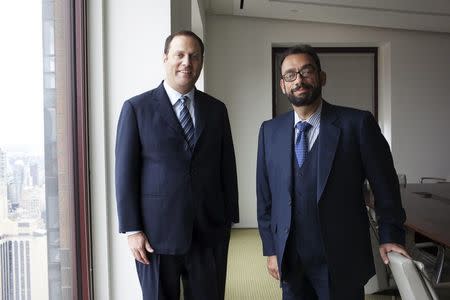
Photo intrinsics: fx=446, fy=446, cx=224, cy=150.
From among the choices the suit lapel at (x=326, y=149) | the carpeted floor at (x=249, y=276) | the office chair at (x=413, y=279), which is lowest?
the carpeted floor at (x=249, y=276)

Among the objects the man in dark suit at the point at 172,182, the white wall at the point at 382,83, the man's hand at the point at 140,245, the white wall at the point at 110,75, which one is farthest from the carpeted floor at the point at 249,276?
the man's hand at the point at 140,245

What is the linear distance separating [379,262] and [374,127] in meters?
1.35

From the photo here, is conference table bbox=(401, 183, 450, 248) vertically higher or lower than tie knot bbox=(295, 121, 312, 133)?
lower

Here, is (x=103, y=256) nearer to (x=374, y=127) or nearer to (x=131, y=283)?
(x=131, y=283)

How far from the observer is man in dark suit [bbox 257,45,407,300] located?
166 cm

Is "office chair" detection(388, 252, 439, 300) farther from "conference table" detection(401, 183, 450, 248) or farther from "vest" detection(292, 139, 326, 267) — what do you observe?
"conference table" detection(401, 183, 450, 248)

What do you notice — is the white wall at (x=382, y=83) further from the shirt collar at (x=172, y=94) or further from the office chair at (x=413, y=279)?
the office chair at (x=413, y=279)

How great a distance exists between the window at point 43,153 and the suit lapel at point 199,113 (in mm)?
699

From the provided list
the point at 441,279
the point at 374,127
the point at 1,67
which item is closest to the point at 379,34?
the point at 441,279

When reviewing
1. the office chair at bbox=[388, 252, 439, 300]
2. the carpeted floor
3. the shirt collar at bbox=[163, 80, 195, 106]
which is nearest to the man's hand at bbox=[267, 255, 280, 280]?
the office chair at bbox=[388, 252, 439, 300]

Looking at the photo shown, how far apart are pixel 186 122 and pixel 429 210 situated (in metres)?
2.45

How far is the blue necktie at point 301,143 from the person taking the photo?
1.71 metres

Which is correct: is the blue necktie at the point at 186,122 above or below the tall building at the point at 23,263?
above

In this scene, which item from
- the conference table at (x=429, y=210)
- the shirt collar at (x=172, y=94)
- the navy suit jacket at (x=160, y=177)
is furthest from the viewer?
the conference table at (x=429, y=210)
